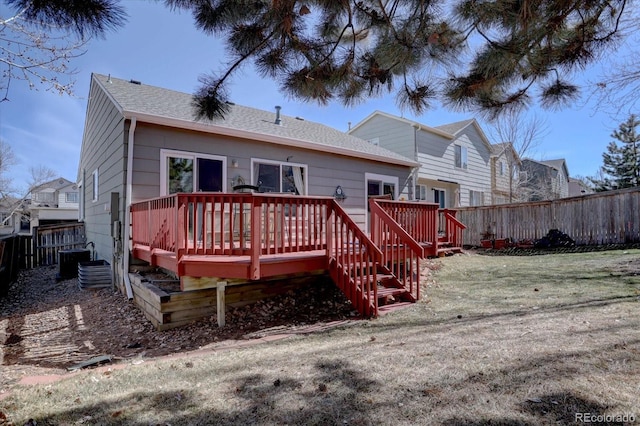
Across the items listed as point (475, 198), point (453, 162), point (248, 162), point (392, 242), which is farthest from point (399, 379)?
point (475, 198)

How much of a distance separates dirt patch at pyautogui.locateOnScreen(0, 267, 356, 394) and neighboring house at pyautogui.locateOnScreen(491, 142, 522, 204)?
1708cm

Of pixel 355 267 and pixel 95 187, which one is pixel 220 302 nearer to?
pixel 355 267

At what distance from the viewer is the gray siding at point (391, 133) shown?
15.1m

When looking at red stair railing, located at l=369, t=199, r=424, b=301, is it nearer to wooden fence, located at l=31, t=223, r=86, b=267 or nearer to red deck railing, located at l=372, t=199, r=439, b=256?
red deck railing, located at l=372, t=199, r=439, b=256

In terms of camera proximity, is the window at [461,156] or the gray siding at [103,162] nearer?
the gray siding at [103,162]

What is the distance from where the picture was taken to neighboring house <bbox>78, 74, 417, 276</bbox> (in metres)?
6.80

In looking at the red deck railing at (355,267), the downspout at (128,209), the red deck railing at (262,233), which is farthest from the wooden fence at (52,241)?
the red deck railing at (355,267)

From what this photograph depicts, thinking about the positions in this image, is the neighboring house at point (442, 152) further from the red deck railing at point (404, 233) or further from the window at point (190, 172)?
the window at point (190, 172)

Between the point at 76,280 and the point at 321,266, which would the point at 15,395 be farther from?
the point at 76,280

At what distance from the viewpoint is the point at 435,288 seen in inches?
250

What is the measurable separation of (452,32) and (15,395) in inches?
207

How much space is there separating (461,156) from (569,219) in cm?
762

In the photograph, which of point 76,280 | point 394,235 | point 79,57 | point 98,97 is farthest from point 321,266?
point 98,97

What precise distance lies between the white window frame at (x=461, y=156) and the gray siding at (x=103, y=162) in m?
14.4
